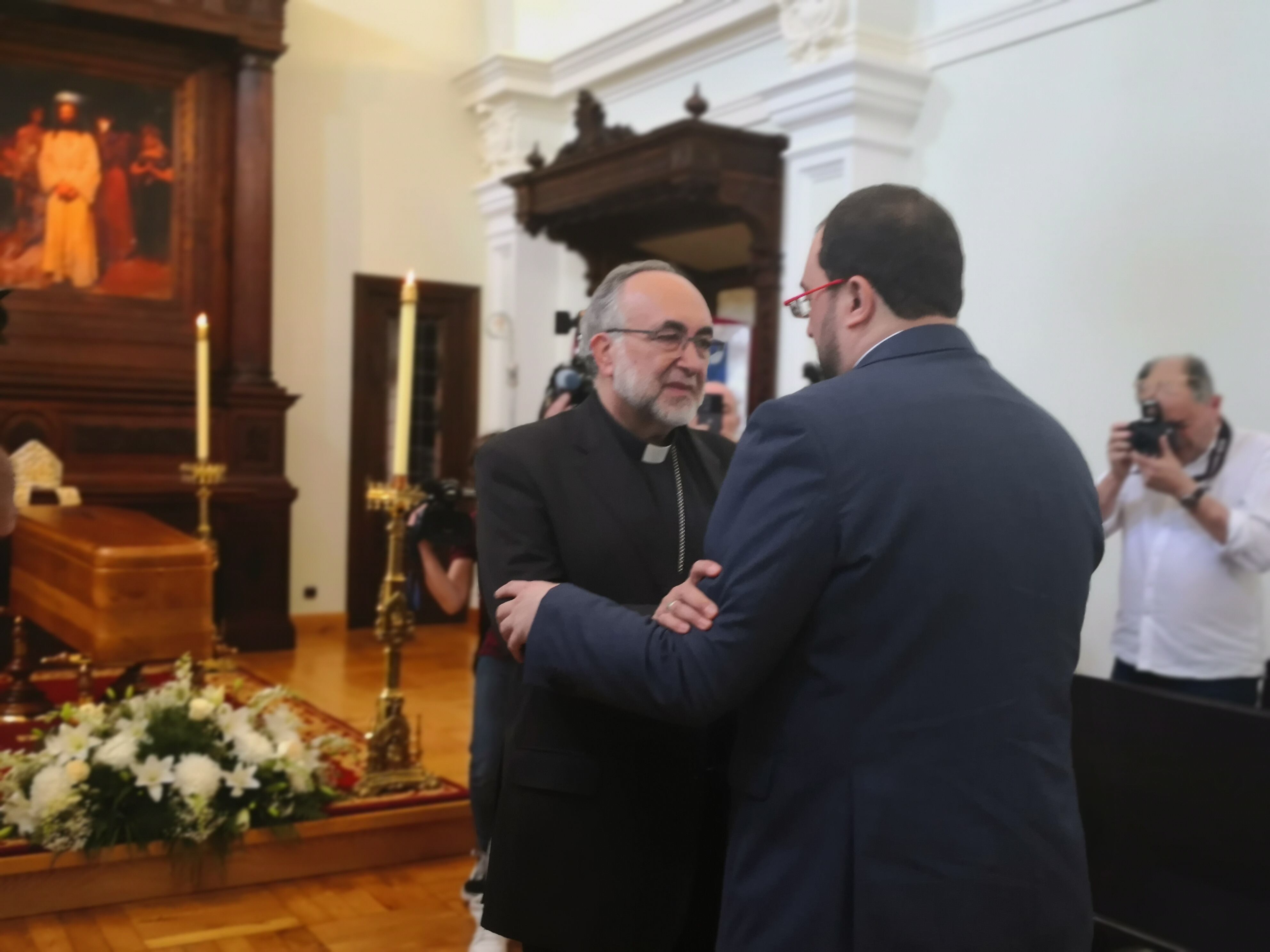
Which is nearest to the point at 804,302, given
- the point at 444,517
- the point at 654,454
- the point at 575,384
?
the point at 654,454

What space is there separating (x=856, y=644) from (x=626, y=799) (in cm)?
63

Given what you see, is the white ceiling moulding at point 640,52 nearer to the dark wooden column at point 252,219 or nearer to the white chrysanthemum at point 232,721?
the dark wooden column at point 252,219

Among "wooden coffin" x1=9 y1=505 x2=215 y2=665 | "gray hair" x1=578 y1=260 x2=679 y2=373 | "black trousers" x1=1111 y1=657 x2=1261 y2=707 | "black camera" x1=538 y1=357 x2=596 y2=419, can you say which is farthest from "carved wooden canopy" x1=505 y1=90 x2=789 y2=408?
"gray hair" x1=578 y1=260 x2=679 y2=373

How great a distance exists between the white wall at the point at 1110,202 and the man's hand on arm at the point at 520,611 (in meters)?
3.65

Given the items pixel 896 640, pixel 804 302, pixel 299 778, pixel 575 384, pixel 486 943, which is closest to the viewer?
pixel 896 640

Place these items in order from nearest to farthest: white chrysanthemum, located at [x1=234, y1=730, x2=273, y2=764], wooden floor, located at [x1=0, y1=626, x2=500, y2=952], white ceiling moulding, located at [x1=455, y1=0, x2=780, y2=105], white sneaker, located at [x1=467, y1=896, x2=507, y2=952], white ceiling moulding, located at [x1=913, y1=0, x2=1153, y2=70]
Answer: white sneaker, located at [x1=467, y1=896, x2=507, y2=952] → wooden floor, located at [x1=0, y1=626, x2=500, y2=952] → white chrysanthemum, located at [x1=234, y1=730, x2=273, y2=764] → white ceiling moulding, located at [x1=913, y1=0, x2=1153, y2=70] → white ceiling moulding, located at [x1=455, y1=0, x2=780, y2=105]

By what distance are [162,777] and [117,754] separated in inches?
5.7

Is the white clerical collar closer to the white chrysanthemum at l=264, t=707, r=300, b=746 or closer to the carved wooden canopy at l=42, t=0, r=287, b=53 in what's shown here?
the white chrysanthemum at l=264, t=707, r=300, b=746

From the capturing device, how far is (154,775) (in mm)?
3514

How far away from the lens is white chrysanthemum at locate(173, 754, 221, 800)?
3.51 metres

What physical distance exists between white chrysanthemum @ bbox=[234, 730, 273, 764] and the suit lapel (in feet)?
6.54

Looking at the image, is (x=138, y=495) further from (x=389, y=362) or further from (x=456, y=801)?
(x=456, y=801)

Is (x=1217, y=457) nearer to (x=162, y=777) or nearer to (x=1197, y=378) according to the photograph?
(x=1197, y=378)

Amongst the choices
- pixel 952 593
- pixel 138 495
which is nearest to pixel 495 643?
pixel 952 593
